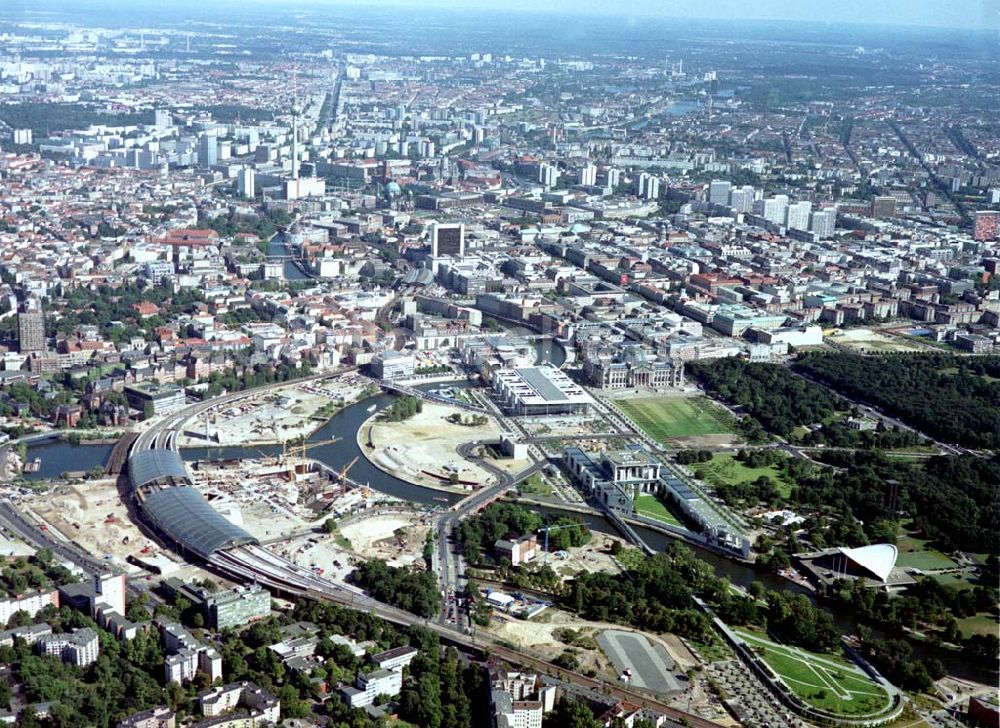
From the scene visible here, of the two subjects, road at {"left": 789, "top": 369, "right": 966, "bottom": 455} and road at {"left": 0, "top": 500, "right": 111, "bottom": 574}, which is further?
road at {"left": 789, "top": 369, "right": 966, "bottom": 455}

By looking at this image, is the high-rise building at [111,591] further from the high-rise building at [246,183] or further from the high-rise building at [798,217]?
the high-rise building at [246,183]

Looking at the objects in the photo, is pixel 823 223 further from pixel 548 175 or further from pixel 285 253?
pixel 285 253

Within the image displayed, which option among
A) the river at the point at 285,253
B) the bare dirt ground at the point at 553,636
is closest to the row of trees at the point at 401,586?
the bare dirt ground at the point at 553,636

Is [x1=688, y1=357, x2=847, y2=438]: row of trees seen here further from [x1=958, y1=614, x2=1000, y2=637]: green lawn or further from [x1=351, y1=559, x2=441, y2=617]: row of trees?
[x1=351, y1=559, x2=441, y2=617]: row of trees

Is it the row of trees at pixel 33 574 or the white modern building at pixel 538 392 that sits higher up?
the row of trees at pixel 33 574

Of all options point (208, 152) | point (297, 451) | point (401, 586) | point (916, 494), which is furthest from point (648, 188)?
point (401, 586)

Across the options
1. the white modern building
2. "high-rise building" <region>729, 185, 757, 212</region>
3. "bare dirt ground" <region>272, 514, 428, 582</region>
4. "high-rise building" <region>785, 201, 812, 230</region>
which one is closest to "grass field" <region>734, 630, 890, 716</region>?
"bare dirt ground" <region>272, 514, 428, 582</region>
